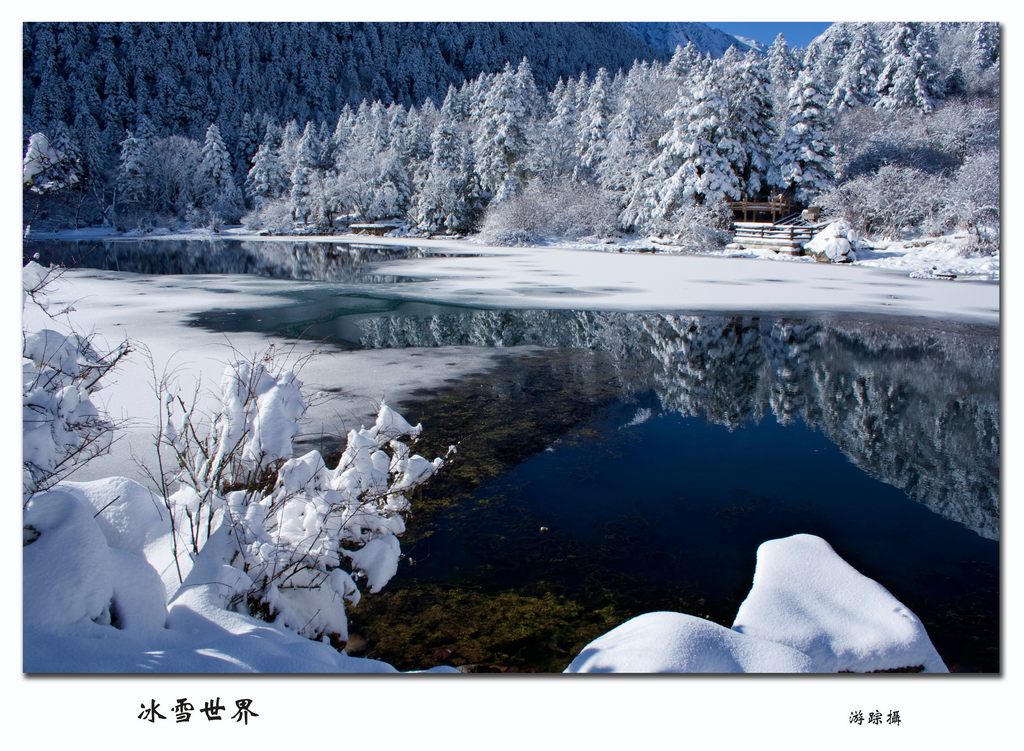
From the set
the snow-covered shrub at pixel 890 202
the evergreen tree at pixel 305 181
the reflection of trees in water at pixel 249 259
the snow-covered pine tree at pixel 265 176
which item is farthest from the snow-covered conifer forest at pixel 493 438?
the snow-covered pine tree at pixel 265 176

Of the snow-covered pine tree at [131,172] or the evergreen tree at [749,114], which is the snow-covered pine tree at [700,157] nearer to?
the evergreen tree at [749,114]

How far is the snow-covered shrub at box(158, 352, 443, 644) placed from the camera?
11.3 feet

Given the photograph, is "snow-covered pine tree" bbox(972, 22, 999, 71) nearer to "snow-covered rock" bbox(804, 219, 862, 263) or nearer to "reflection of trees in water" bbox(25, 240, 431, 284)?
"reflection of trees in water" bbox(25, 240, 431, 284)

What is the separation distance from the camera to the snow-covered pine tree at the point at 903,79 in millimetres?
20797

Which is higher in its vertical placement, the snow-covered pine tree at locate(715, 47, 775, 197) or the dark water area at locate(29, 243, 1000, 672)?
the snow-covered pine tree at locate(715, 47, 775, 197)

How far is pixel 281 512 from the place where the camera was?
375cm

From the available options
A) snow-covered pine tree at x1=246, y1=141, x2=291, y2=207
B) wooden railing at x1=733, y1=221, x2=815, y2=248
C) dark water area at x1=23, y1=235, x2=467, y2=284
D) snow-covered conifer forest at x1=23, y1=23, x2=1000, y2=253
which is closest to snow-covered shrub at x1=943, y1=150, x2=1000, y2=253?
snow-covered conifer forest at x1=23, y1=23, x2=1000, y2=253

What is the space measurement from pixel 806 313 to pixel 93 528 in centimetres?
1328


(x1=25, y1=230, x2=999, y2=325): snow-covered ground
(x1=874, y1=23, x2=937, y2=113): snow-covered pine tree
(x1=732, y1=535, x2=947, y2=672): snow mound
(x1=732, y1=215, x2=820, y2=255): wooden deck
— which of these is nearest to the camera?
(x1=732, y1=535, x2=947, y2=672): snow mound

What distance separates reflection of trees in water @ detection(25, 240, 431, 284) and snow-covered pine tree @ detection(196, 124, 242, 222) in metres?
2.44

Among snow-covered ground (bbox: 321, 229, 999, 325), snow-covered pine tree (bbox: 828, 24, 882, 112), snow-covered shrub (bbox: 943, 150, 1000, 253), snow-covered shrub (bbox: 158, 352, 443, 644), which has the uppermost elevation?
snow-covered pine tree (bbox: 828, 24, 882, 112)

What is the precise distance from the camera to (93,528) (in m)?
3.15

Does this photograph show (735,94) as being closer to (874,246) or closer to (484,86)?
(874,246)
